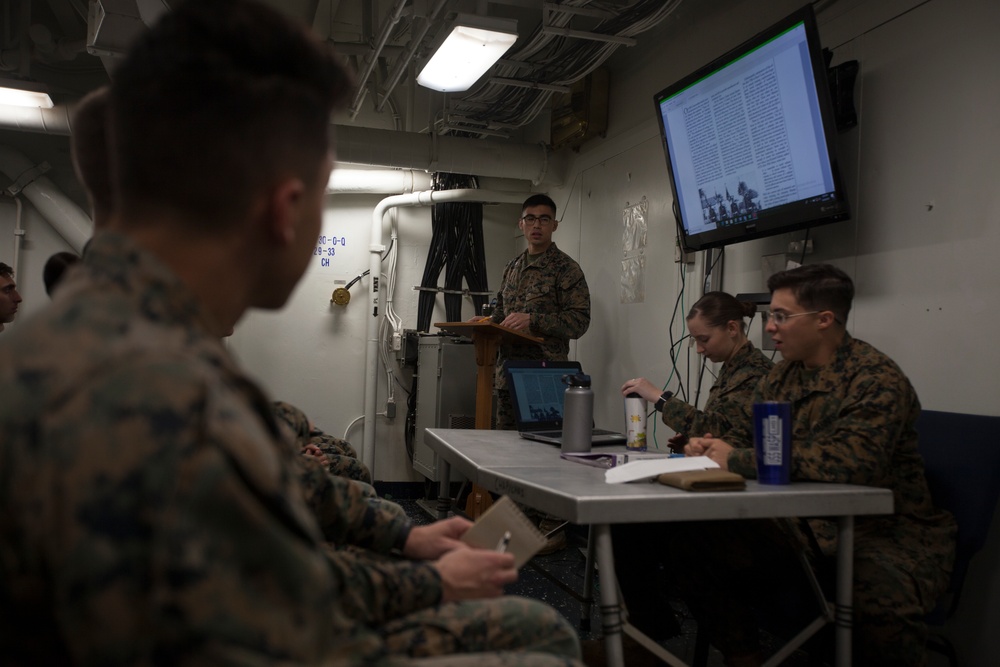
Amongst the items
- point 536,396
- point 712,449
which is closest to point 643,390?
point 536,396

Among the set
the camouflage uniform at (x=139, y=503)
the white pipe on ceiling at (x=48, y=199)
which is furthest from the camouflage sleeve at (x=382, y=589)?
the white pipe on ceiling at (x=48, y=199)

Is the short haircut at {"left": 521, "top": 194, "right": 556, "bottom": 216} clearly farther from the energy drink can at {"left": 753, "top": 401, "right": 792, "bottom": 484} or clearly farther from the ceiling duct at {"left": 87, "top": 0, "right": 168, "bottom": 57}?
the energy drink can at {"left": 753, "top": 401, "right": 792, "bottom": 484}

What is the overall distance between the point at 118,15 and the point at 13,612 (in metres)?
3.56

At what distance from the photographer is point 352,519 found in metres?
1.38

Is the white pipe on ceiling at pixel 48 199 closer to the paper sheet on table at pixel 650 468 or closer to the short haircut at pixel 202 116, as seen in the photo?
the paper sheet on table at pixel 650 468

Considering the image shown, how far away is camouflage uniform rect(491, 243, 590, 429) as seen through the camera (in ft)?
13.4


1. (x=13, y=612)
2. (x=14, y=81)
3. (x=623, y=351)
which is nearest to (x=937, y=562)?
(x=13, y=612)

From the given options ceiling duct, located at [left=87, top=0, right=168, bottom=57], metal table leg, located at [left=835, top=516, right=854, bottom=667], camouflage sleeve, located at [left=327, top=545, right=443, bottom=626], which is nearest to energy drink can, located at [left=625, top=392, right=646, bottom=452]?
metal table leg, located at [left=835, top=516, right=854, bottom=667]

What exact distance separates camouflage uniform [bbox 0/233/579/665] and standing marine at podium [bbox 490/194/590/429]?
3.42 m

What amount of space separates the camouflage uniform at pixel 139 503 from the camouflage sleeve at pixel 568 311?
346 cm

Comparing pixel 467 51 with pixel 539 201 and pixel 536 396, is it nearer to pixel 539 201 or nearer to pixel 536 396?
pixel 539 201

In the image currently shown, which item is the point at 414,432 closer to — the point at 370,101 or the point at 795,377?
the point at 370,101

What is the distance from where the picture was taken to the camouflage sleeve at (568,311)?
4.04 m

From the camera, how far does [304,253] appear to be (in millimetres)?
776
